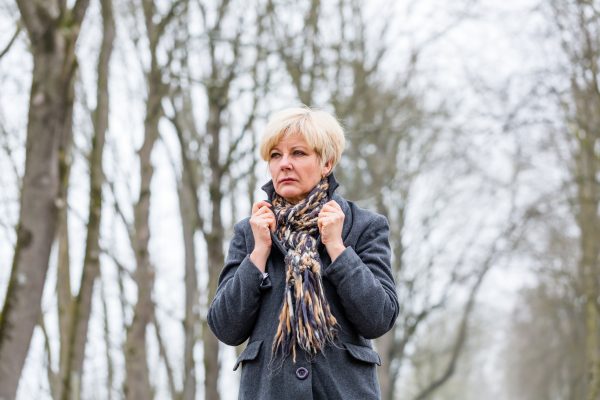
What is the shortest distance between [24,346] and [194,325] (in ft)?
23.0

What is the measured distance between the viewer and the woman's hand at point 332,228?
11.4 ft

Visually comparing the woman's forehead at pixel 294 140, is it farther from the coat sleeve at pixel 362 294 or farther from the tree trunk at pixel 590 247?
the tree trunk at pixel 590 247

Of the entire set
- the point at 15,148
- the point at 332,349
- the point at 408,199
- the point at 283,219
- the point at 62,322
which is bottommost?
the point at 332,349

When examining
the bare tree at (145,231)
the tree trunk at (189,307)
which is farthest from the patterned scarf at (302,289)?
the tree trunk at (189,307)

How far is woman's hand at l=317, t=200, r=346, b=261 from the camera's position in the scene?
3.47 metres

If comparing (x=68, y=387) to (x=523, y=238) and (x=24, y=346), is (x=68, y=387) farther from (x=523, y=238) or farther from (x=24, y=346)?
(x=523, y=238)

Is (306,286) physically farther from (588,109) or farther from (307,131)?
(588,109)

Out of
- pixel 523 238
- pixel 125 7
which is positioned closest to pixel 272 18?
pixel 125 7

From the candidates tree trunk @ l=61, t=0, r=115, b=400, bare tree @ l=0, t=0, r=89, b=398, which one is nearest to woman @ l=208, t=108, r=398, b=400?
bare tree @ l=0, t=0, r=89, b=398

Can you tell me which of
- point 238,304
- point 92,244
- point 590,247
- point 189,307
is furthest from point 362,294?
point 590,247

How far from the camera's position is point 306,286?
11.1 feet

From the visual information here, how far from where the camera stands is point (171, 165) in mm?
15180

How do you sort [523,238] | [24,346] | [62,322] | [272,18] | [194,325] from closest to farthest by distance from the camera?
[24,346]
[62,322]
[194,325]
[272,18]
[523,238]

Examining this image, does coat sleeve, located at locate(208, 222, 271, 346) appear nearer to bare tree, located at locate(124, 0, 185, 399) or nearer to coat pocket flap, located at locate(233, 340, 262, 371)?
coat pocket flap, located at locate(233, 340, 262, 371)
